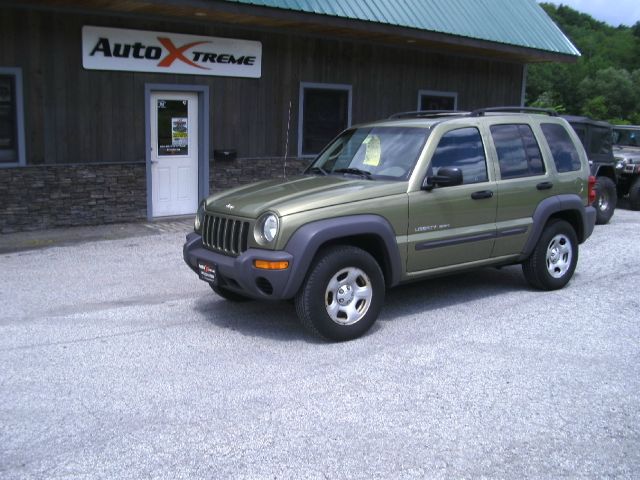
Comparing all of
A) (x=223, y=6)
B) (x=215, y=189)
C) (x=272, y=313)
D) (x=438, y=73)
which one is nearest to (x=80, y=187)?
(x=215, y=189)

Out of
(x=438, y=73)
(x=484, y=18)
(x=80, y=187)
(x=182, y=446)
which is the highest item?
(x=484, y=18)

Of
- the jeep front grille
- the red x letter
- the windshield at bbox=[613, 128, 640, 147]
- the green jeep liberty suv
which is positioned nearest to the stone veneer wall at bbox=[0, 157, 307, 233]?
the red x letter

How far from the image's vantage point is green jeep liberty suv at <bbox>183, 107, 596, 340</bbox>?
19.2 ft

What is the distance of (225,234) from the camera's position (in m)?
6.21

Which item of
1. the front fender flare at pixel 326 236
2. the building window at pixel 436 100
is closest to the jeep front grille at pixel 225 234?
the front fender flare at pixel 326 236

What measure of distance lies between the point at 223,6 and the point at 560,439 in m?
8.57

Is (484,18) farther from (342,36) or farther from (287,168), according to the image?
(287,168)

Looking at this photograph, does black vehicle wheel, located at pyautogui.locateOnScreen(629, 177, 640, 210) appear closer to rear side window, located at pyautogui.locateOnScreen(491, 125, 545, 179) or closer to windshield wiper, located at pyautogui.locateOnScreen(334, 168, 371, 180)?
rear side window, located at pyautogui.locateOnScreen(491, 125, 545, 179)

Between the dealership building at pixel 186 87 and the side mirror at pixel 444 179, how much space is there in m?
5.65

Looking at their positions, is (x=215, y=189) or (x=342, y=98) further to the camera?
(x=342, y=98)

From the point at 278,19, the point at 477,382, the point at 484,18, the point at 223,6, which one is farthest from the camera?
the point at 484,18

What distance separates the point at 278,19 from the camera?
1178 centimetres

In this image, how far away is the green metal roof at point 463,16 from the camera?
1239 cm

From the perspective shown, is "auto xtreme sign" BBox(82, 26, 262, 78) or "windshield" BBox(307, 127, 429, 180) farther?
"auto xtreme sign" BBox(82, 26, 262, 78)
